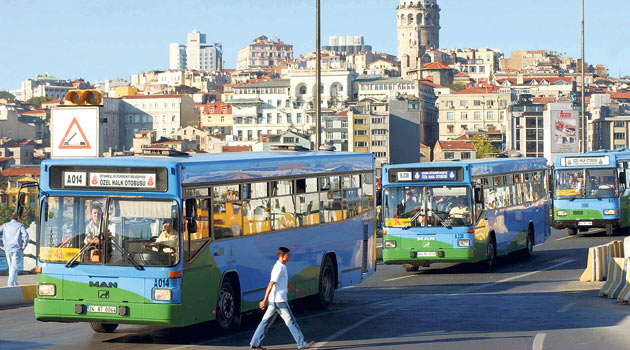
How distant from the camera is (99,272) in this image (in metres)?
14.2

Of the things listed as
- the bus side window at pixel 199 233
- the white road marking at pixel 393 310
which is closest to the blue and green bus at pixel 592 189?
the white road marking at pixel 393 310

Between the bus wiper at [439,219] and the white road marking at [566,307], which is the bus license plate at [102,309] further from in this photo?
the bus wiper at [439,219]

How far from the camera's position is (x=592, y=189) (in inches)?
1474

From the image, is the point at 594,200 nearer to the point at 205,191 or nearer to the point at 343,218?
the point at 343,218

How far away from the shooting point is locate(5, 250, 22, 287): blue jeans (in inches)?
795

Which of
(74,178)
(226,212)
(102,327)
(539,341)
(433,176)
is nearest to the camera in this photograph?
(74,178)

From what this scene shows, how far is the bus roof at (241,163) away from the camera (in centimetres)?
1436

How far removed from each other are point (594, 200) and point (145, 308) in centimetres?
2553

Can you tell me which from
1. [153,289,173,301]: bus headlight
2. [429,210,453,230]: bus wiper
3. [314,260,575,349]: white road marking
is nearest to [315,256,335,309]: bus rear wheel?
[314,260,575,349]: white road marking

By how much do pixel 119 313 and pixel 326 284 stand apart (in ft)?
17.9

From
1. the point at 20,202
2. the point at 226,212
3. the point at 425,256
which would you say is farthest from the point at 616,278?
the point at 20,202

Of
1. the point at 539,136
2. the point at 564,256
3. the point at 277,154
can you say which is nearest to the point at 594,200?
the point at 564,256

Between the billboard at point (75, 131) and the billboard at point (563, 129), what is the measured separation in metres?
46.7

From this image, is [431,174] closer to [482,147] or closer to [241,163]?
[241,163]
